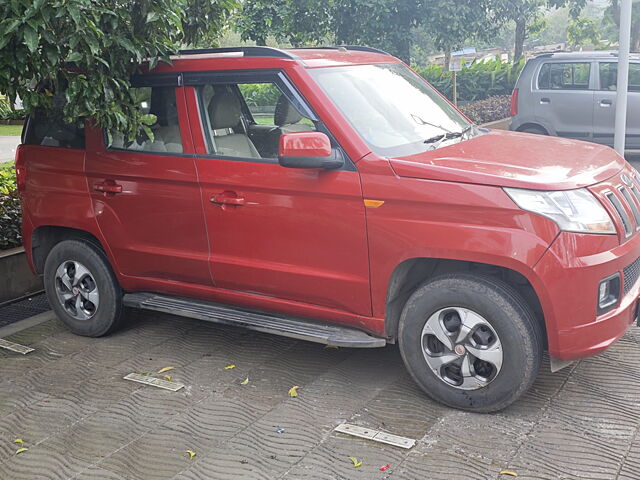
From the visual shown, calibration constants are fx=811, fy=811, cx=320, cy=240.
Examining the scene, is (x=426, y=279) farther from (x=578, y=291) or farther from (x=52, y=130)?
(x=52, y=130)

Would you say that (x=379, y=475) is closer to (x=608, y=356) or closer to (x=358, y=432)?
(x=358, y=432)

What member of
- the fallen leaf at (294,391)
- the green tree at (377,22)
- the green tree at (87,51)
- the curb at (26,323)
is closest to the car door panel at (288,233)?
the fallen leaf at (294,391)

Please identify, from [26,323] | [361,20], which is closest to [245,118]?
[26,323]

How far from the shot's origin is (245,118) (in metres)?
5.31

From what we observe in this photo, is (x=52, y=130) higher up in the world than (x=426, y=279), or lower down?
higher up

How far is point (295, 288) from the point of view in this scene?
5012mm

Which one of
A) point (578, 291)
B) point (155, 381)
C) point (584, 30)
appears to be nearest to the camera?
point (578, 291)

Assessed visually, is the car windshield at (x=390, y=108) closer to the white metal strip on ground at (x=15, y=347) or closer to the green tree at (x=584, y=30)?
the white metal strip on ground at (x=15, y=347)

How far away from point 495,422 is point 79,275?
10.8 feet

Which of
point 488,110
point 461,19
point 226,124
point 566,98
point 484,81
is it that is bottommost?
point 488,110

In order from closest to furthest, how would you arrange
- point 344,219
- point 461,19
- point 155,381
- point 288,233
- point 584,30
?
point 344,219 < point 288,233 < point 155,381 < point 461,19 < point 584,30

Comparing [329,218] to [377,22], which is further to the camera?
[377,22]

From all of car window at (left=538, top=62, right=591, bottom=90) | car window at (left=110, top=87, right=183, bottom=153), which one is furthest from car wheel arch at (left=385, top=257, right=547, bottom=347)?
car window at (left=538, top=62, right=591, bottom=90)

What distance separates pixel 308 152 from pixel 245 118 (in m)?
0.89
